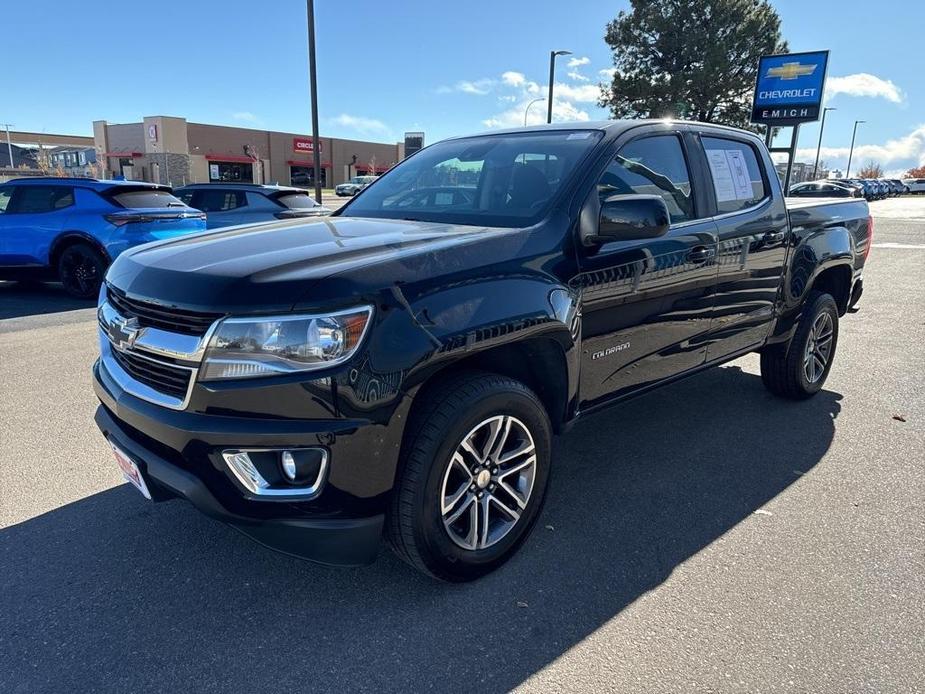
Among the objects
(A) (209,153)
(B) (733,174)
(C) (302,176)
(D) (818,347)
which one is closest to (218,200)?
(B) (733,174)

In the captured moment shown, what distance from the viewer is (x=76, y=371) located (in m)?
5.54

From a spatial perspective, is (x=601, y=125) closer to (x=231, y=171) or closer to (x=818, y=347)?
(x=818, y=347)

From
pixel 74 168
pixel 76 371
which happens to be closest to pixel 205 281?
pixel 76 371

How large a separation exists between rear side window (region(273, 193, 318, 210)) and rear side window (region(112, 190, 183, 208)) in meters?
2.16

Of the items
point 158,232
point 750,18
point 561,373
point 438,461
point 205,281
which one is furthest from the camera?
point 750,18

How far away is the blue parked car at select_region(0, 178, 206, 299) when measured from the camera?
29.0ft

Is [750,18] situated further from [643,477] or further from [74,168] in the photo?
[74,168]

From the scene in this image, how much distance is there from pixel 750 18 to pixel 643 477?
41.4 meters

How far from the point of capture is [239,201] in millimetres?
11500

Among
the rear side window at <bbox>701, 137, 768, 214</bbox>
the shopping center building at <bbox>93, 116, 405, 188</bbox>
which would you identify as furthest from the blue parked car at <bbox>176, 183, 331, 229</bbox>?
the shopping center building at <bbox>93, 116, 405, 188</bbox>

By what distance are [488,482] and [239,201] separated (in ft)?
33.2

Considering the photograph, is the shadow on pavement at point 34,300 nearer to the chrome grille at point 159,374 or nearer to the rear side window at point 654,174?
the chrome grille at point 159,374

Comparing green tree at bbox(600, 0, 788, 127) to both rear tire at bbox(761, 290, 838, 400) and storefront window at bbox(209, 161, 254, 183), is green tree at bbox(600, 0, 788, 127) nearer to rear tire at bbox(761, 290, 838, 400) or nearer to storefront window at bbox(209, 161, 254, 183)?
storefront window at bbox(209, 161, 254, 183)

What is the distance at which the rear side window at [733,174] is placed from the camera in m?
3.94
